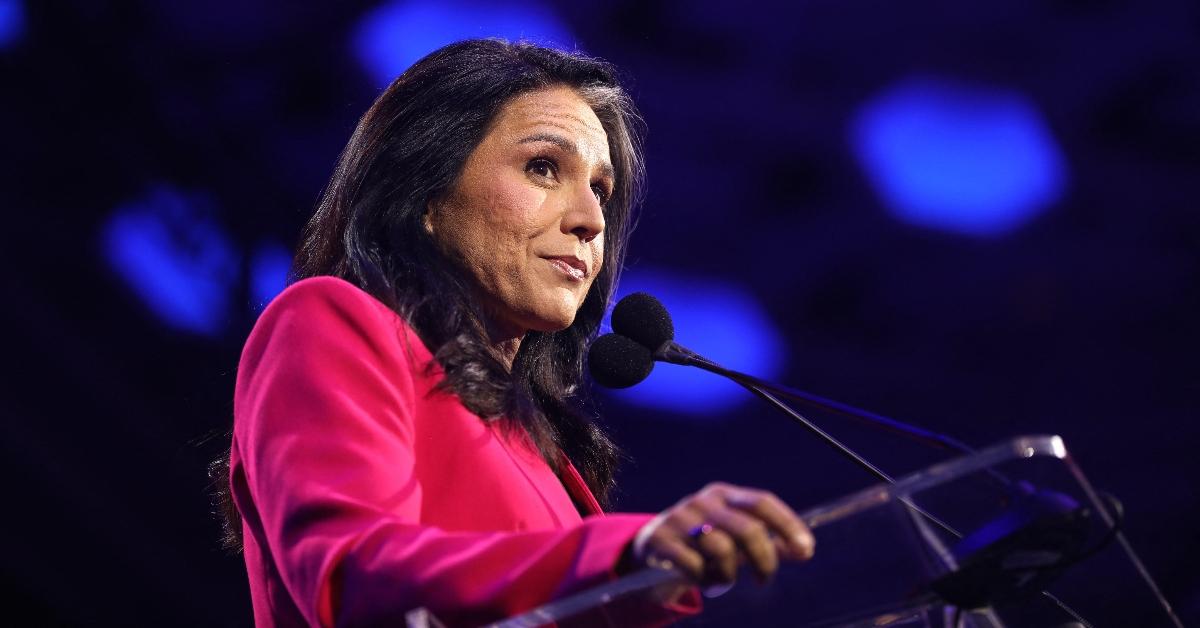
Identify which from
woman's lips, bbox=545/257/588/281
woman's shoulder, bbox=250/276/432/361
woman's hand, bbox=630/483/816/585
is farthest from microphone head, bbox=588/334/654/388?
woman's hand, bbox=630/483/816/585

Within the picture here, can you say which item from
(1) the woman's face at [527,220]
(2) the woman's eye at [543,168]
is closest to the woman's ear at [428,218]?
(1) the woman's face at [527,220]

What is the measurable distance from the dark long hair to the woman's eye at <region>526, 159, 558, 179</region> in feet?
0.43

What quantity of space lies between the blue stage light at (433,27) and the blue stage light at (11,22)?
0.87 meters

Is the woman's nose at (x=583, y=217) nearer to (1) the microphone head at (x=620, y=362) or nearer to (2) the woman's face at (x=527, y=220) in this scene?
(2) the woman's face at (x=527, y=220)

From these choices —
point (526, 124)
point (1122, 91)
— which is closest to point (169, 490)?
point (526, 124)

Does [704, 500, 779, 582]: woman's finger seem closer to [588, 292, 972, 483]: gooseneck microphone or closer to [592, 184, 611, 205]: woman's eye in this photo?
[588, 292, 972, 483]: gooseneck microphone

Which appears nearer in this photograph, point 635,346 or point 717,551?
point 717,551

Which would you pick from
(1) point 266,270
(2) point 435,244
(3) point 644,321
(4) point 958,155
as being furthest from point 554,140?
(4) point 958,155

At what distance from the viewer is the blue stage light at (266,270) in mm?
3461

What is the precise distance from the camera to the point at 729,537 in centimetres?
98

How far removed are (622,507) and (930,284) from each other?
1.34 metres

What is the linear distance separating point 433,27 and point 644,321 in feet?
5.50

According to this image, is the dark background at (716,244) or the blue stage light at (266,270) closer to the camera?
the dark background at (716,244)

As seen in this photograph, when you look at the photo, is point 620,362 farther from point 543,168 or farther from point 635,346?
point 543,168
